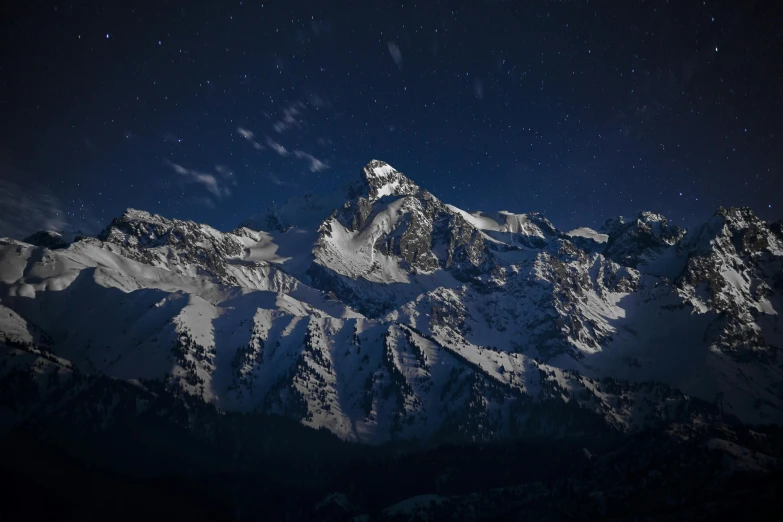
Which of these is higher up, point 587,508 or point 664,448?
point 664,448

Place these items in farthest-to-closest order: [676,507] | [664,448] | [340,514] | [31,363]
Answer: [31,363]
[340,514]
[664,448]
[676,507]

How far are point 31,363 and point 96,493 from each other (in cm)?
6335

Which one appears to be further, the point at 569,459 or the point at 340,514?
the point at 569,459

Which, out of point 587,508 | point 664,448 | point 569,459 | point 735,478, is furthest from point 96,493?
point 735,478

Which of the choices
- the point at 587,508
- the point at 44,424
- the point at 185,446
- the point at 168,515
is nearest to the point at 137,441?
the point at 185,446

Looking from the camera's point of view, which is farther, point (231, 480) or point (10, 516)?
point (231, 480)

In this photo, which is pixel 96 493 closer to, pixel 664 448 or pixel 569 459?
pixel 569 459

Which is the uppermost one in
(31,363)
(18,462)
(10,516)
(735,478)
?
(735,478)

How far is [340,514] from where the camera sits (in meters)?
167

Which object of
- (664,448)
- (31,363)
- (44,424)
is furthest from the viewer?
(31,363)

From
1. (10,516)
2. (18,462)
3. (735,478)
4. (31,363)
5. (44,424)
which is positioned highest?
(735,478)

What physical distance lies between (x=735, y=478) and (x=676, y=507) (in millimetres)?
17221

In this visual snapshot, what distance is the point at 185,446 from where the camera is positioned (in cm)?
19800

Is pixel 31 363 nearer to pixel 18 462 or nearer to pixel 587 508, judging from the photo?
pixel 18 462
